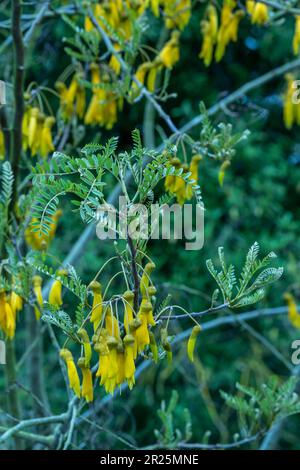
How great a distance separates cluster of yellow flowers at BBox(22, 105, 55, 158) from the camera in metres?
1.83

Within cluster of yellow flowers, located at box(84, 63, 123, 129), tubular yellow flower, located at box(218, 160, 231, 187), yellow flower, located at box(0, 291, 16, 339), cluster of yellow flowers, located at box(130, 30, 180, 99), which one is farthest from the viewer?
cluster of yellow flowers, located at box(84, 63, 123, 129)

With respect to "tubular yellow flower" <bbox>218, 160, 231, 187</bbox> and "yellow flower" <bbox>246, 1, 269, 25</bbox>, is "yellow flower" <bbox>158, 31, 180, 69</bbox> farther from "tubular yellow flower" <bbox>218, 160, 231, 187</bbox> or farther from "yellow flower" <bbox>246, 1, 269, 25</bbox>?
"tubular yellow flower" <bbox>218, 160, 231, 187</bbox>

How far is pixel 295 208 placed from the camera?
13.4ft

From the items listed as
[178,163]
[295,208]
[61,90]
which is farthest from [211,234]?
[178,163]

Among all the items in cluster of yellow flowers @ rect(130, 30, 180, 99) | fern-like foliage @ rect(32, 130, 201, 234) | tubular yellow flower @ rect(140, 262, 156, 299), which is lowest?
tubular yellow flower @ rect(140, 262, 156, 299)

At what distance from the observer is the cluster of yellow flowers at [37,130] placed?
6.01 ft

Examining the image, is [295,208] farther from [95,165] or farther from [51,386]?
[95,165]

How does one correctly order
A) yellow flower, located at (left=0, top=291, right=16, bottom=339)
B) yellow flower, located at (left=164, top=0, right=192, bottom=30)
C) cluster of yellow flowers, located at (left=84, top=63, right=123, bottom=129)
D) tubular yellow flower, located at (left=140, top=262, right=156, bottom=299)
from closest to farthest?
tubular yellow flower, located at (left=140, top=262, right=156, bottom=299) < yellow flower, located at (left=0, top=291, right=16, bottom=339) < cluster of yellow flowers, located at (left=84, top=63, right=123, bottom=129) < yellow flower, located at (left=164, top=0, right=192, bottom=30)

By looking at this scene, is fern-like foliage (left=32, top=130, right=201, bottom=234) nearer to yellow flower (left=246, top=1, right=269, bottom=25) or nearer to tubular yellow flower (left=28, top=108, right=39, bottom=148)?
tubular yellow flower (left=28, top=108, right=39, bottom=148)

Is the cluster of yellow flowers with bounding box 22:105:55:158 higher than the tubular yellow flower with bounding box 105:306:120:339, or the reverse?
the cluster of yellow flowers with bounding box 22:105:55:158

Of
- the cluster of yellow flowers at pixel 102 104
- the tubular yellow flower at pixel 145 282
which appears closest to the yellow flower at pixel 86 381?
the tubular yellow flower at pixel 145 282

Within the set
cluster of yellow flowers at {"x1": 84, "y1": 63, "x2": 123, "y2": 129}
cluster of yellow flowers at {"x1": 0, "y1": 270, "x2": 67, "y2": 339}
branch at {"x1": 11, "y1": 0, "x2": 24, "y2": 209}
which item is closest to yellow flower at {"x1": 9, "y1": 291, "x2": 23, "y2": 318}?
cluster of yellow flowers at {"x1": 0, "y1": 270, "x2": 67, "y2": 339}

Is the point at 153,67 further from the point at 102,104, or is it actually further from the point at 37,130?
the point at 37,130

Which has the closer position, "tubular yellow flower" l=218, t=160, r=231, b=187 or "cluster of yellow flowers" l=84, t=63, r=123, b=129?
"tubular yellow flower" l=218, t=160, r=231, b=187
